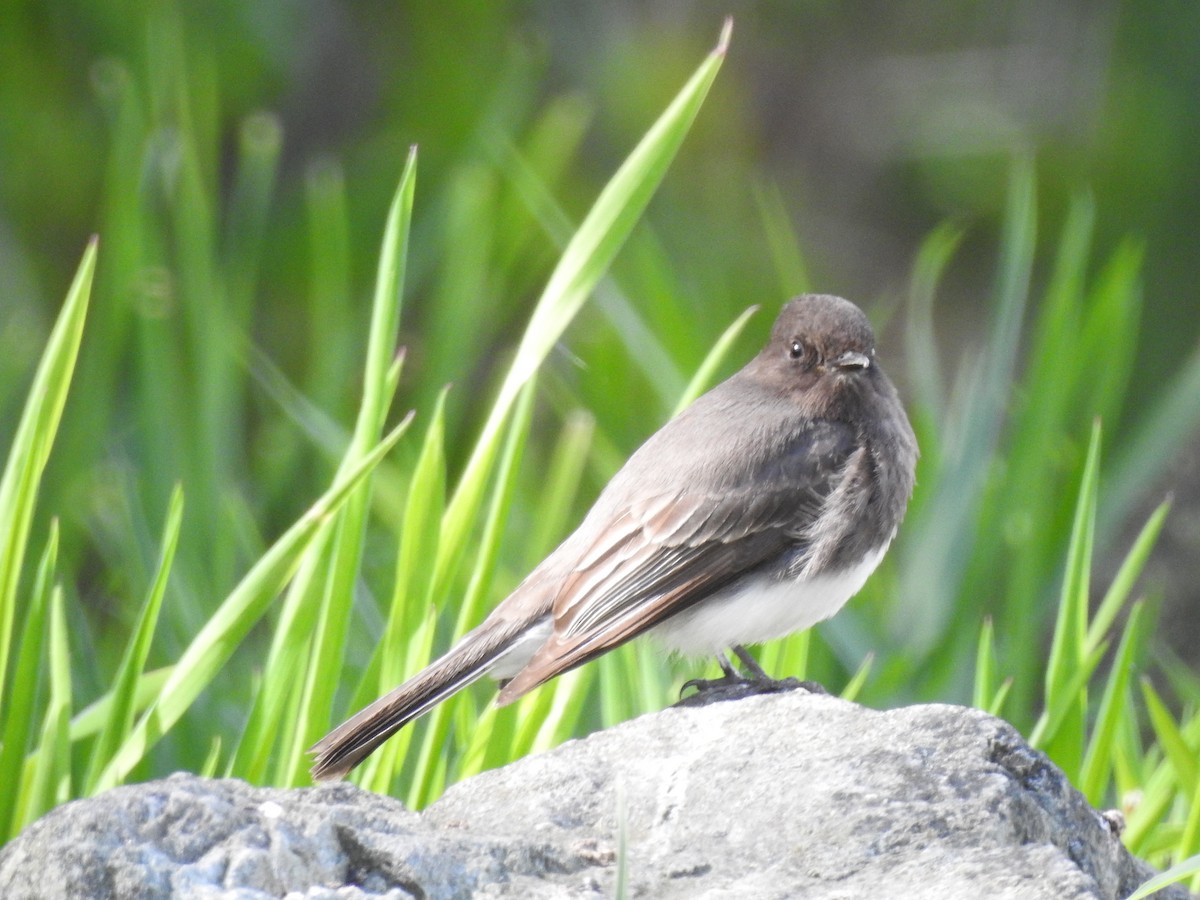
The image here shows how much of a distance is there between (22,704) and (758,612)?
4.20 ft

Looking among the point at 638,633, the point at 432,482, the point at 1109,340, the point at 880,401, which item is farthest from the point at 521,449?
the point at 1109,340

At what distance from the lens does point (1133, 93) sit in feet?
19.4

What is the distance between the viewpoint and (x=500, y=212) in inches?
200

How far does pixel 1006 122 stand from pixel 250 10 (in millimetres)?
2961

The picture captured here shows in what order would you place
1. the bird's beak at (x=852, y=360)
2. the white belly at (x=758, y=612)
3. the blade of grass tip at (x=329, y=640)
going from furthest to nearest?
the bird's beak at (x=852, y=360) → the white belly at (x=758, y=612) → the blade of grass tip at (x=329, y=640)

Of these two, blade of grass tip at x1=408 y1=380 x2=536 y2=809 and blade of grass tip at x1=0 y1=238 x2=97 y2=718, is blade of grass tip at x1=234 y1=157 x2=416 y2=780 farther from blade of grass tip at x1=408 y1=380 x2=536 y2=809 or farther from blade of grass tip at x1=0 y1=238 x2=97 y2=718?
blade of grass tip at x1=0 y1=238 x2=97 y2=718

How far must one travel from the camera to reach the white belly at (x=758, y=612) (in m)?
2.91

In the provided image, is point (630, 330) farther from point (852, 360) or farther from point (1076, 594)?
point (1076, 594)

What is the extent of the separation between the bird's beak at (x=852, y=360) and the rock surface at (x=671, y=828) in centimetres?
108

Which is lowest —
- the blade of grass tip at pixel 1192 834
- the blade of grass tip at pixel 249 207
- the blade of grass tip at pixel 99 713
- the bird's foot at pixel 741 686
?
the blade of grass tip at pixel 1192 834

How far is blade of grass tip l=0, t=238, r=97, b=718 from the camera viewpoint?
2443mm

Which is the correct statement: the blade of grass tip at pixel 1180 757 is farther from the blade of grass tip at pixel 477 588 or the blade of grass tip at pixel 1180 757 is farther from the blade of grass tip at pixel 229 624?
the blade of grass tip at pixel 229 624

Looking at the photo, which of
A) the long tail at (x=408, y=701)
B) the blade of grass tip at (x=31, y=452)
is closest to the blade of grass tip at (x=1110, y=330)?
the long tail at (x=408, y=701)

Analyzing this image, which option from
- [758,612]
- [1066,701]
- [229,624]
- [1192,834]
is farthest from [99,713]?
[1192,834]
